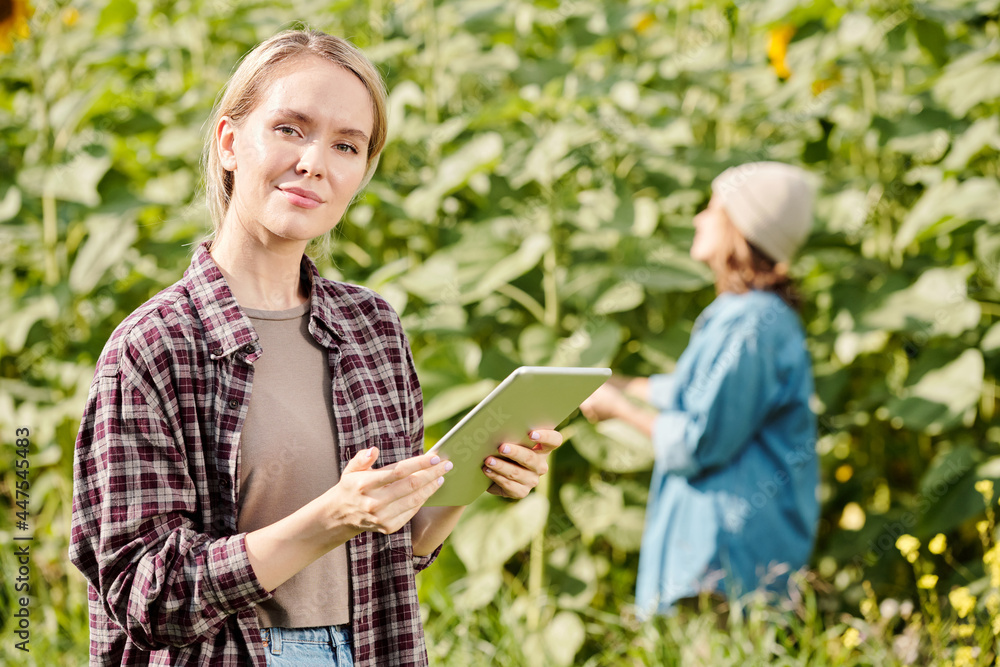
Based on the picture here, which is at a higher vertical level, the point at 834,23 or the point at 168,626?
the point at 834,23

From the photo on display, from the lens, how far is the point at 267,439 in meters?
1.32

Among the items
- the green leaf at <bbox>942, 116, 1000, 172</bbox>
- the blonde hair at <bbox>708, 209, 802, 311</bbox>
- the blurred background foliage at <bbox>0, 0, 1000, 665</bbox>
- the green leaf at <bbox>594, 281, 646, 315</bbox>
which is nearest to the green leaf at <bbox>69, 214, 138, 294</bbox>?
the blurred background foliage at <bbox>0, 0, 1000, 665</bbox>

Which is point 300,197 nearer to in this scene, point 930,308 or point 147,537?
point 147,537

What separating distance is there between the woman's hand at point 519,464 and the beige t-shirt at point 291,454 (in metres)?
0.22

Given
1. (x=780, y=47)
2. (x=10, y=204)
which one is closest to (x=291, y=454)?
(x=10, y=204)

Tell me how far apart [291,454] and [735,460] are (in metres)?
1.81

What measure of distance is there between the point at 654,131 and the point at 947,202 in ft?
3.09

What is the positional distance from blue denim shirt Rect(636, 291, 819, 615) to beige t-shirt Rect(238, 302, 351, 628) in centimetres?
161

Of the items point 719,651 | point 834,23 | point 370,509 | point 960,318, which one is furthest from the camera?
point 834,23

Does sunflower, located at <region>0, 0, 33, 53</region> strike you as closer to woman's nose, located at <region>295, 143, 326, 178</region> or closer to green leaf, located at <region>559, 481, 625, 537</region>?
green leaf, located at <region>559, 481, 625, 537</region>

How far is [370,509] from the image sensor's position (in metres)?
1.17

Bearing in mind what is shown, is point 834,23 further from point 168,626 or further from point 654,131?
point 168,626

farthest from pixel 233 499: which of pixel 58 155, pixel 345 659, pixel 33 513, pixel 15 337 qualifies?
pixel 33 513

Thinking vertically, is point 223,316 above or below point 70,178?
below
